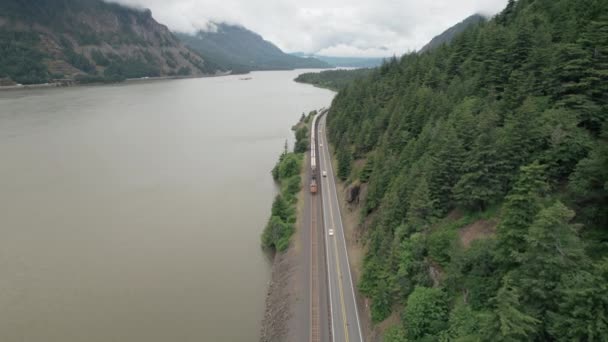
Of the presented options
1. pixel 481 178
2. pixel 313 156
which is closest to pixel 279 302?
pixel 481 178

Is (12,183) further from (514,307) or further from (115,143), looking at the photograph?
(514,307)

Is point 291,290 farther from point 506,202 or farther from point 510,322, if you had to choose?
point 510,322

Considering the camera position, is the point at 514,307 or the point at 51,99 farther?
the point at 51,99

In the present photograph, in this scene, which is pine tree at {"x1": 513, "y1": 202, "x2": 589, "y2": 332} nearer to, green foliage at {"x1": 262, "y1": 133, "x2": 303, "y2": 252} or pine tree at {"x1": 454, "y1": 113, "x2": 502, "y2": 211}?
pine tree at {"x1": 454, "y1": 113, "x2": 502, "y2": 211}

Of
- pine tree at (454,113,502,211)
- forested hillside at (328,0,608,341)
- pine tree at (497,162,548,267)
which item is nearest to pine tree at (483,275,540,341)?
forested hillside at (328,0,608,341)

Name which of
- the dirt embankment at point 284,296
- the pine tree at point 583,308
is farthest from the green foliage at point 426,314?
the dirt embankment at point 284,296

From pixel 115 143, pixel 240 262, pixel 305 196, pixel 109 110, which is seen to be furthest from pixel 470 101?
pixel 109 110

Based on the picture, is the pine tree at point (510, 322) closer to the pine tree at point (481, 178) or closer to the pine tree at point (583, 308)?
the pine tree at point (583, 308)
